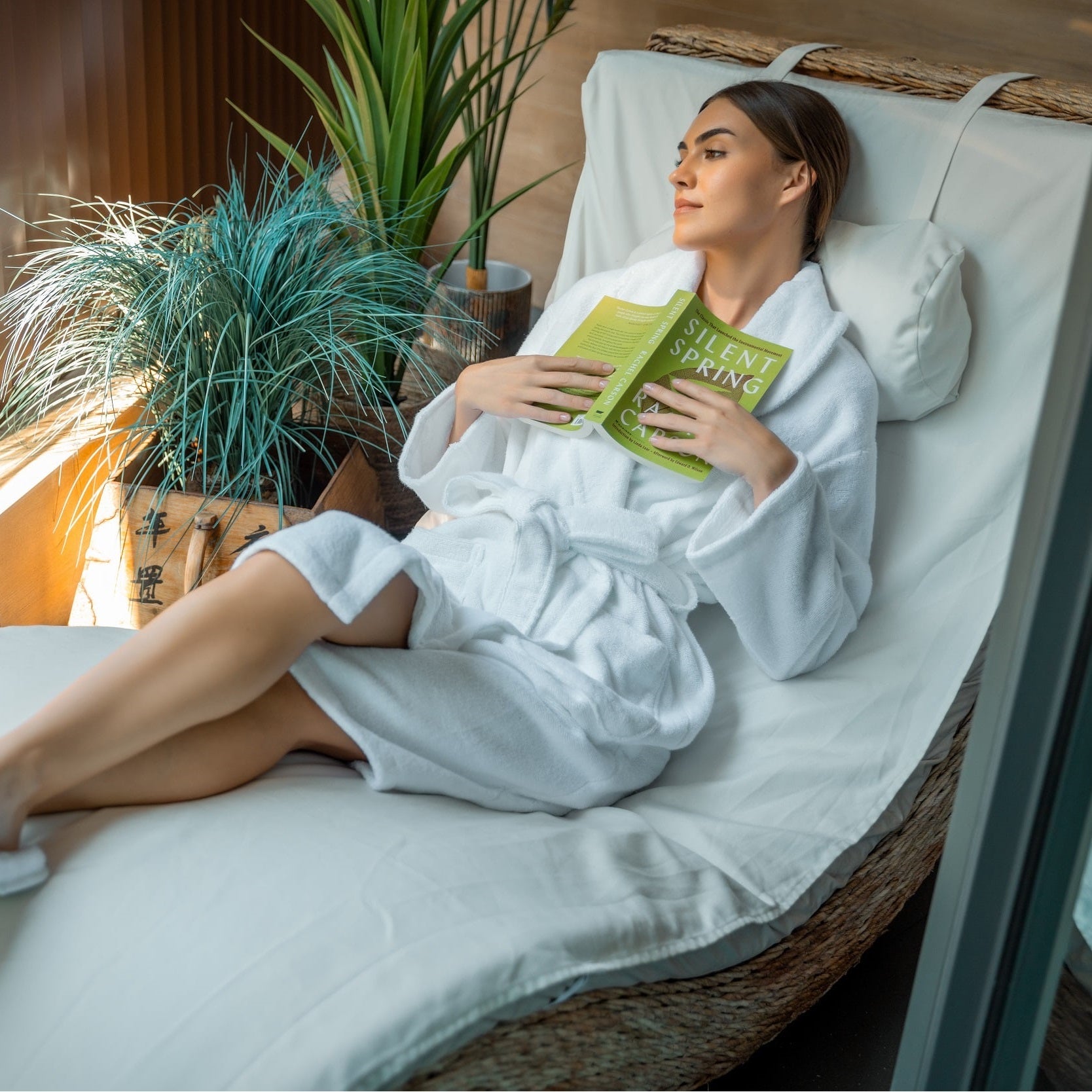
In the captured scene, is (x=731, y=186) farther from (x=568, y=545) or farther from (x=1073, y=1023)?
(x=1073, y=1023)

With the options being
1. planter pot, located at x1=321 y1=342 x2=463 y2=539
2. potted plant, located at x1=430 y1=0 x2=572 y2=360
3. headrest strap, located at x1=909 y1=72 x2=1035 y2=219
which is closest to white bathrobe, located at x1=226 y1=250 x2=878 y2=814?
headrest strap, located at x1=909 y1=72 x2=1035 y2=219

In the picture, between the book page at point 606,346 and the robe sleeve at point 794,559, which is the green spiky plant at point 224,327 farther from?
the robe sleeve at point 794,559

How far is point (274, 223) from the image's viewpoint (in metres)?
1.87

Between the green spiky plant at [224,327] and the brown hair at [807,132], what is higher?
the brown hair at [807,132]

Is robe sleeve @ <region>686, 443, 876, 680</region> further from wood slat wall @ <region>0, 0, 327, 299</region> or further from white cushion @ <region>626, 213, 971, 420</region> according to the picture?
wood slat wall @ <region>0, 0, 327, 299</region>

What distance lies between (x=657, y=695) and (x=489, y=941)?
48cm

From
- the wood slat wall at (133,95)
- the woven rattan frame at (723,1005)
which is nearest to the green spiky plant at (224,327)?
the wood slat wall at (133,95)

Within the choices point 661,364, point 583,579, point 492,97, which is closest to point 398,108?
point 492,97

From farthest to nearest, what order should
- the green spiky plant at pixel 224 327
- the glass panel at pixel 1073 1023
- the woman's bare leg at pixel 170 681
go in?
the green spiky plant at pixel 224 327
the woman's bare leg at pixel 170 681
the glass panel at pixel 1073 1023

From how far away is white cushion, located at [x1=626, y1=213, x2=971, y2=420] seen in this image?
1.63 meters

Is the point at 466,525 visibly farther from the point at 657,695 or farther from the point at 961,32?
the point at 961,32

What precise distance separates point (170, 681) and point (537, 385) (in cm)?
74

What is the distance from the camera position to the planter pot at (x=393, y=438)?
2238mm

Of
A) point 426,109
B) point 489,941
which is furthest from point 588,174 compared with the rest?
point 489,941
